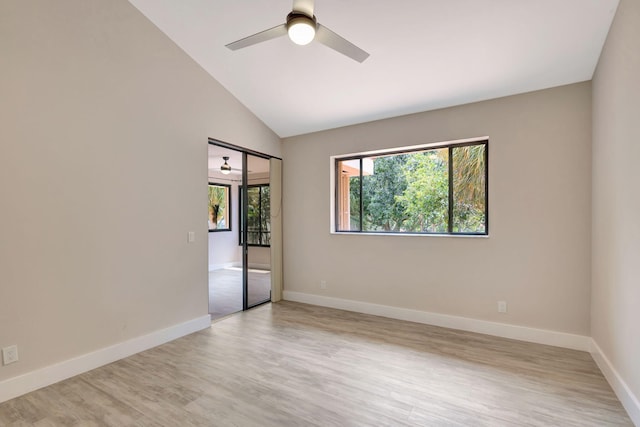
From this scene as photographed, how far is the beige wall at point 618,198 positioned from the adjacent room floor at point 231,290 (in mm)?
4004

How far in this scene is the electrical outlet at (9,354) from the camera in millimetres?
2227

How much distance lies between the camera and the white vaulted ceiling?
2480mm

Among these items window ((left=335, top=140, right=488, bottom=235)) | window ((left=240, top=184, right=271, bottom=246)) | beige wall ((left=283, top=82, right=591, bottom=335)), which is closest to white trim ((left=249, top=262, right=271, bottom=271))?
window ((left=240, top=184, right=271, bottom=246))

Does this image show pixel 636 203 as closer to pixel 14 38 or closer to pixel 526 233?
pixel 526 233

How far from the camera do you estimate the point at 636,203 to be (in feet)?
6.44

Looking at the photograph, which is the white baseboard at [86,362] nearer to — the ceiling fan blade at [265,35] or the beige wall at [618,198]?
the ceiling fan blade at [265,35]

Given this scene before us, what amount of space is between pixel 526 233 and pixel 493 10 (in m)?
2.16

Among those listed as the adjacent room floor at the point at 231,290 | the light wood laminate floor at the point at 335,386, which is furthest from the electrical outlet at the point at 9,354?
the adjacent room floor at the point at 231,290

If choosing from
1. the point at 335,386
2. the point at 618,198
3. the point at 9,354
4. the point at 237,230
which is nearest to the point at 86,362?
the point at 9,354

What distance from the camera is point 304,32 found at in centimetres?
202

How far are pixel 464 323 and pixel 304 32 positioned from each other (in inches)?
135

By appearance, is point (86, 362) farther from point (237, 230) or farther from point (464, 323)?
point (237, 230)

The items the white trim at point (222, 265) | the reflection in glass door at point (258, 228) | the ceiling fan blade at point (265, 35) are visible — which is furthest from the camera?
the white trim at point (222, 265)

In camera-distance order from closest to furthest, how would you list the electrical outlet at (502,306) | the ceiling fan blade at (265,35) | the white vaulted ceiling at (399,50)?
the ceiling fan blade at (265,35)
the white vaulted ceiling at (399,50)
the electrical outlet at (502,306)
